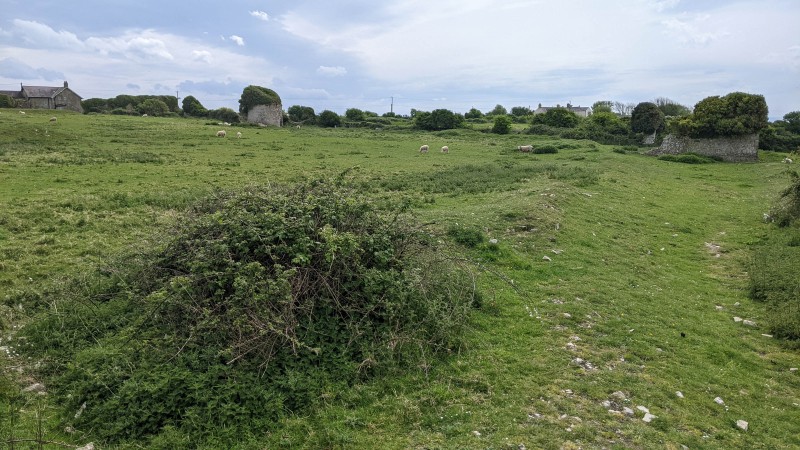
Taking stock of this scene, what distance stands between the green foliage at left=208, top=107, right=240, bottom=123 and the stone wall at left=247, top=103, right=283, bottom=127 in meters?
2.82

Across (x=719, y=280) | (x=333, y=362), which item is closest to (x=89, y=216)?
(x=333, y=362)

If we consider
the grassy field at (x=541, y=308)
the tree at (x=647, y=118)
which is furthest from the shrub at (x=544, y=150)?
the tree at (x=647, y=118)

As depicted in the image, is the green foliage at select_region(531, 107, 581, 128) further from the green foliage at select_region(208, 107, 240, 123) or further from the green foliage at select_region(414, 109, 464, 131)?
the green foliage at select_region(208, 107, 240, 123)

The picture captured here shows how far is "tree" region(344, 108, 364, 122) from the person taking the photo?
71750 mm

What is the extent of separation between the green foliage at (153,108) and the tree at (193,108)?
14.3 feet

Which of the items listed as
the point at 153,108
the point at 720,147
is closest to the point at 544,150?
the point at 720,147

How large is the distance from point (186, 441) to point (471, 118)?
8109cm

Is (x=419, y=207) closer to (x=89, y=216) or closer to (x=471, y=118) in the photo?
(x=89, y=216)

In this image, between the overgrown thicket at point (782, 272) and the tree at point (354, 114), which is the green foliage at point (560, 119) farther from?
the overgrown thicket at point (782, 272)

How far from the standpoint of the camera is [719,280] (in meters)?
10.6

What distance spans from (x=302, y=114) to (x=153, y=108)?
20337mm

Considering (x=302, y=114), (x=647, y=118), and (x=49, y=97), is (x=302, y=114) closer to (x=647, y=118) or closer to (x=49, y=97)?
(x=49, y=97)

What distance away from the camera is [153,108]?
66.2m

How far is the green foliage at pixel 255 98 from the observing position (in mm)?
62719
